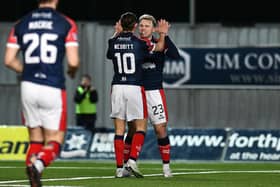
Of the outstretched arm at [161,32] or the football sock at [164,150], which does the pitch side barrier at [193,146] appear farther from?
the outstretched arm at [161,32]

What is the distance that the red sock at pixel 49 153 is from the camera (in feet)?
36.6

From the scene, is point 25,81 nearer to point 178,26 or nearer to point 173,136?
point 173,136

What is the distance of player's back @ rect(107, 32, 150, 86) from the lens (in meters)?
15.3

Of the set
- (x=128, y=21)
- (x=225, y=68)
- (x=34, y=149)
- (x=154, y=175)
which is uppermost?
(x=128, y=21)

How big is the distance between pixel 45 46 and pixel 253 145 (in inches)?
451

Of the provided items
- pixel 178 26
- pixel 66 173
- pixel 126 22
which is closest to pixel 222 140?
pixel 66 173

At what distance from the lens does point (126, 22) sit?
1520cm

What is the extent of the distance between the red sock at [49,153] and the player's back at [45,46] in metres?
0.57

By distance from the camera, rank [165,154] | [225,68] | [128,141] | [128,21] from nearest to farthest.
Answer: [128,21], [165,154], [128,141], [225,68]

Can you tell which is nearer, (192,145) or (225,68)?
(192,145)

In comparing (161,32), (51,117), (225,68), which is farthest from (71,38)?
(225,68)

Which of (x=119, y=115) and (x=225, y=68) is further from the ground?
(x=119, y=115)

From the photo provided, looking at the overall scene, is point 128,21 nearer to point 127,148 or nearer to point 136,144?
point 136,144

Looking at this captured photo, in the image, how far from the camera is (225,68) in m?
30.8
